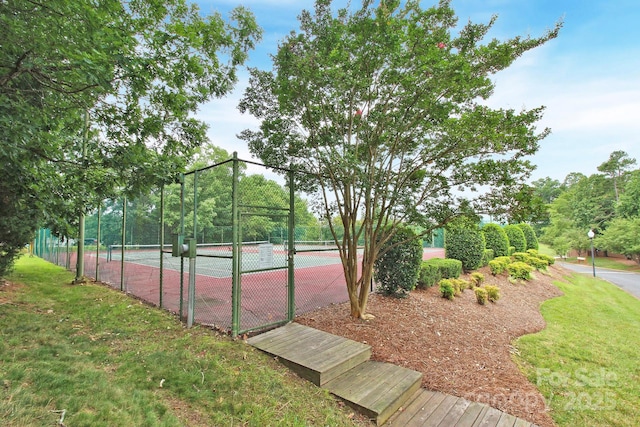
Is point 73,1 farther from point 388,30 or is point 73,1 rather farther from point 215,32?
point 388,30

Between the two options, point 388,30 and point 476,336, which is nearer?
point 388,30

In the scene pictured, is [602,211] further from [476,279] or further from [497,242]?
[476,279]

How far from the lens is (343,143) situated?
3898 millimetres

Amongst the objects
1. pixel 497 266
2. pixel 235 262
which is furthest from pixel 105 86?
pixel 497 266

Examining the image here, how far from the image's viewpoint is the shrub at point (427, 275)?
6.45 m

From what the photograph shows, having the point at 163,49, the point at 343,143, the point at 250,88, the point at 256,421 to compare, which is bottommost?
the point at 256,421

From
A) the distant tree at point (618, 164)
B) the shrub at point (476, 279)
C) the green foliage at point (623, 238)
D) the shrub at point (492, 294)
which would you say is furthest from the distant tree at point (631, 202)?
the shrub at point (492, 294)

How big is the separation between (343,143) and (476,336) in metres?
3.42

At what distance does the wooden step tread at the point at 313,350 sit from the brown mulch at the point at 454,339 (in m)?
0.30

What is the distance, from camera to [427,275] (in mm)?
6535

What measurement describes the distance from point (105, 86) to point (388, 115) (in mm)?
3082

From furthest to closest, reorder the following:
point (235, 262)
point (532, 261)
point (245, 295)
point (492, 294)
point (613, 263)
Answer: point (613, 263)
point (532, 261)
point (492, 294)
point (245, 295)
point (235, 262)

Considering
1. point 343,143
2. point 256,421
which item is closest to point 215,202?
point 343,143

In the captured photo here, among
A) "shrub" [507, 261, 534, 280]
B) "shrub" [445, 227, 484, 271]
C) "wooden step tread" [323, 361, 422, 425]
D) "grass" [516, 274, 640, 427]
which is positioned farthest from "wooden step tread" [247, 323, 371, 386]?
"shrub" [507, 261, 534, 280]
